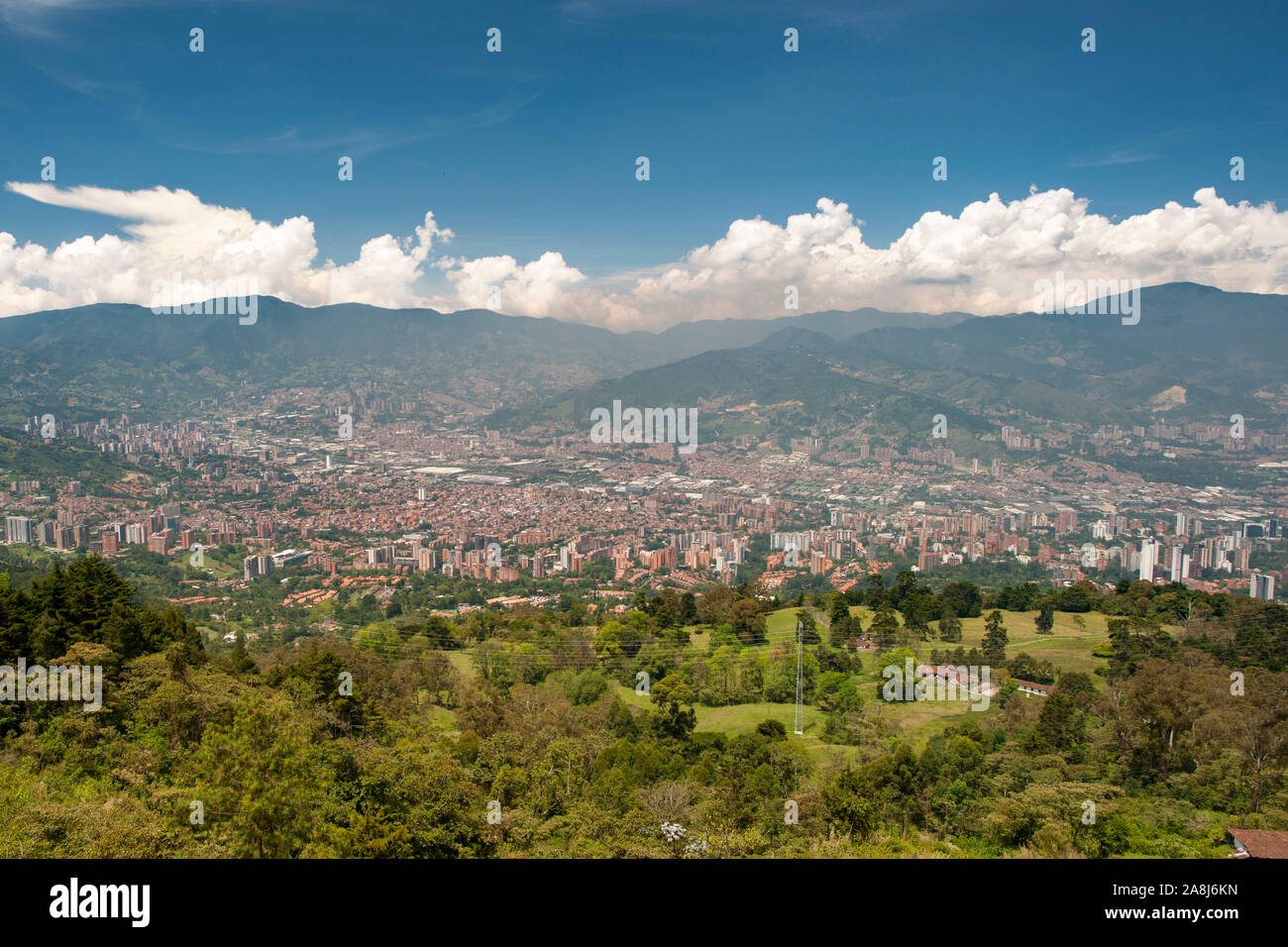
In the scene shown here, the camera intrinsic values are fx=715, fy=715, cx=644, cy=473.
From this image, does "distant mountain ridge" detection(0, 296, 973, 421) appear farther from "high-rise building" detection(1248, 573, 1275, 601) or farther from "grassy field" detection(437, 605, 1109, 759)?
"high-rise building" detection(1248, 573, 1275, 601)

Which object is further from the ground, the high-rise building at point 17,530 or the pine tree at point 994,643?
the high-rise building at point 17,530

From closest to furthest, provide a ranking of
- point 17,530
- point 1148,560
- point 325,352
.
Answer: point 17,530
point 1148,560
point 325,352

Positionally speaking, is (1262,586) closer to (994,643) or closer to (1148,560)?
(1148,560)

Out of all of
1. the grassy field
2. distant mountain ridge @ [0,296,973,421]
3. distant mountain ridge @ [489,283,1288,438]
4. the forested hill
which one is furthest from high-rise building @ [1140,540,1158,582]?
distant mountain ridge @ [0,296,973,421]

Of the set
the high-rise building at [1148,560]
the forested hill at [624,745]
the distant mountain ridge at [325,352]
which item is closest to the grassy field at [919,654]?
the forested hill at [624,745]

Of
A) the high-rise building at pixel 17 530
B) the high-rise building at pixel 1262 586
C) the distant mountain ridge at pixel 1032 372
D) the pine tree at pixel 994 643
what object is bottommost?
the high-rise building at pixel 1262 586

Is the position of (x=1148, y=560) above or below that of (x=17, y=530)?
below

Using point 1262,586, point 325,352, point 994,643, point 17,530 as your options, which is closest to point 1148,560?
point 1262,586

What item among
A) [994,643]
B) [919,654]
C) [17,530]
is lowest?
[919,654]

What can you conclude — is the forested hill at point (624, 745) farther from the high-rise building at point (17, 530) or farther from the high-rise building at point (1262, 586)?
the high-rise building at point (17, 530)

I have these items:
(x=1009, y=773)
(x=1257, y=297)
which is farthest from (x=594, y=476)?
(x=1257, y=297)
